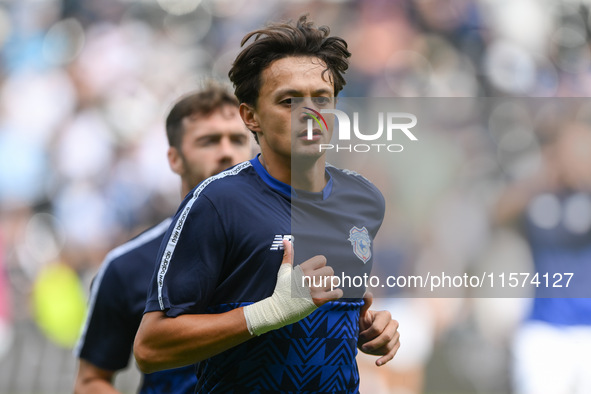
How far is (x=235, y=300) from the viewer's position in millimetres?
2459

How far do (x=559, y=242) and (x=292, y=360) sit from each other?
2.29 metres

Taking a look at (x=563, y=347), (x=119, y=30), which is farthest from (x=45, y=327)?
(x=563, y=347)

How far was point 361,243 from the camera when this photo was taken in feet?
8.58

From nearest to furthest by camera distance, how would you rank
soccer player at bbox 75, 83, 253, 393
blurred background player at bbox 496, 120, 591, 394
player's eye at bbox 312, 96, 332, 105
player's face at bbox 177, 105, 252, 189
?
1. player's eye at bbox 312, 96, 332, 105
2. soccer player at bbox 75, 83, 253, 393
3. blurred background player at bbox 496, 120, 591, 394
4. player's face at bbox 177, 105, 252, 189

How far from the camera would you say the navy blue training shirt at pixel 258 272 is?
7.87 feet

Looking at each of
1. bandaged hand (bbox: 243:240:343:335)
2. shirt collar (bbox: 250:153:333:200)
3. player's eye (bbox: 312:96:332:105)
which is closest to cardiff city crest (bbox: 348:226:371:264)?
shirt collar (bbox: 250:153:333:200)

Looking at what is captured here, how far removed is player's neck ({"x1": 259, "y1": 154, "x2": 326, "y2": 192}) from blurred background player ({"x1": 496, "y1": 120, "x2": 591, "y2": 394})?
3.53ft

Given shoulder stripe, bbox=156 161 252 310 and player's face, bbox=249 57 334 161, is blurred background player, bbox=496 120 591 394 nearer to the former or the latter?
player's face, bbox=249 57 334 161

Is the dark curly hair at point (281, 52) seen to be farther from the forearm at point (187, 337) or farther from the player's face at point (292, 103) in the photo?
the forearm at point (187, 337)

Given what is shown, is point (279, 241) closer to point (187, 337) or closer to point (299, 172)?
point (299, 172)

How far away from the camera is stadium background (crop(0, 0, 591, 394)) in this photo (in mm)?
7871

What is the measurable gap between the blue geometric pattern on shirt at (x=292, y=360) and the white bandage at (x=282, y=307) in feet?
0.43

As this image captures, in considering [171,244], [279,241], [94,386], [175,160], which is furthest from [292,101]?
[94,386]

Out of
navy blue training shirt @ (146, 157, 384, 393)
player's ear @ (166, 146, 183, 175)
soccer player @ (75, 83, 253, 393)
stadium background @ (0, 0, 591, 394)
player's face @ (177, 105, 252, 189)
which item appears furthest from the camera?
stadium background @ (0, 0, 591, 394)
